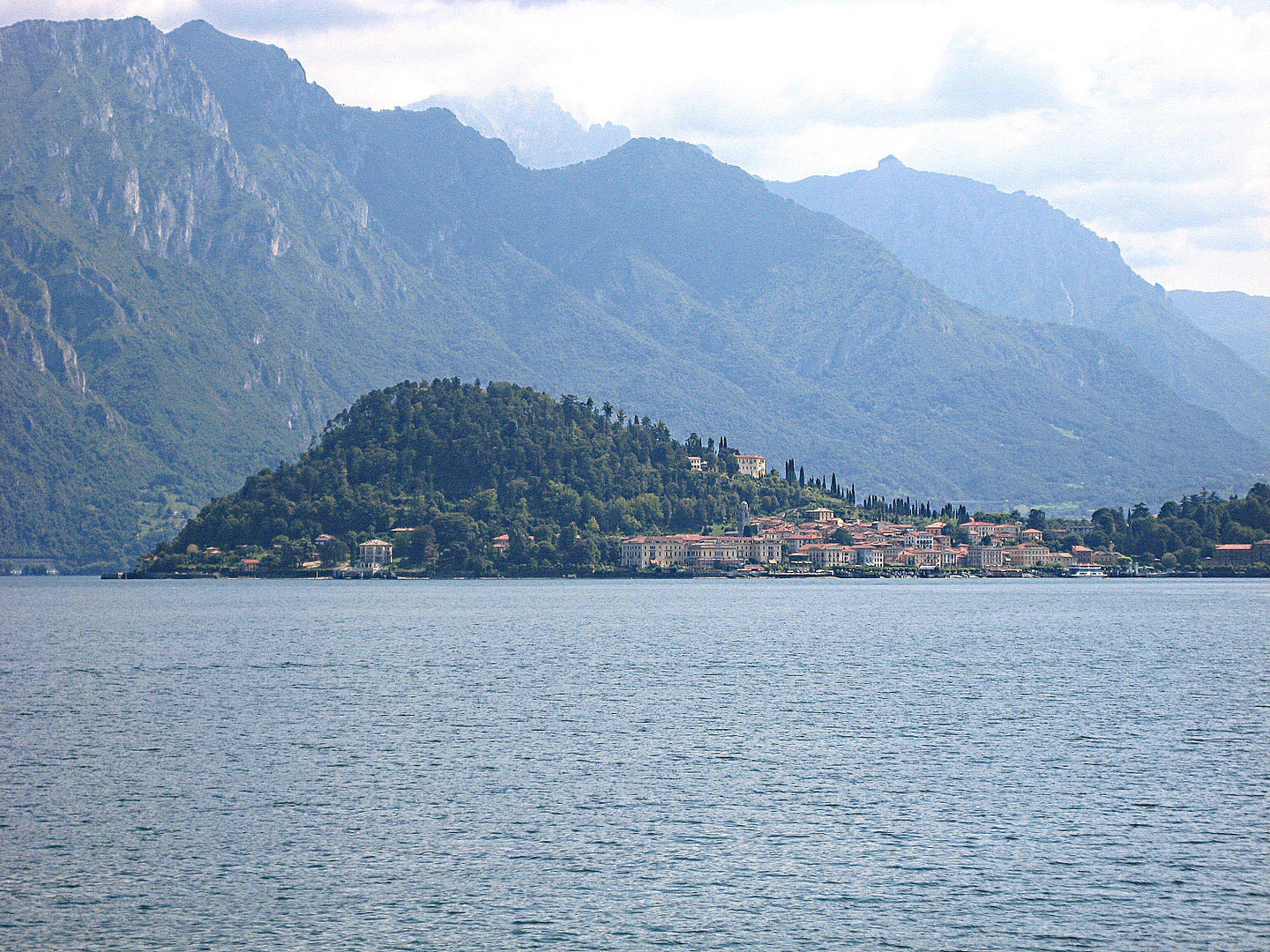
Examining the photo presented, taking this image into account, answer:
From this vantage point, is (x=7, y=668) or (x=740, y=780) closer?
(x=740, y=780)

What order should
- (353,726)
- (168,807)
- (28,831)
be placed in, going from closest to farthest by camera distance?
1. (28,831)
2. (168,807)
3. (353,726)

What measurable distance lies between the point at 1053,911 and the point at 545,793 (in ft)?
60.1

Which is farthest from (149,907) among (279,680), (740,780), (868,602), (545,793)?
(868,602)

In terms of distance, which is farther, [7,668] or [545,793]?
[7,668]

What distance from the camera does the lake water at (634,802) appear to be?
114 feet

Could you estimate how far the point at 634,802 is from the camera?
47.2m

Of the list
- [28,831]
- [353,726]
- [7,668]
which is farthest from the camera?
[7,668]

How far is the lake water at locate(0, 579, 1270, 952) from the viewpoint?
1366 inches

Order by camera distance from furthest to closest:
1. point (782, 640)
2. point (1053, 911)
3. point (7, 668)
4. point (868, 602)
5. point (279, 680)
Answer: point (868, 602) → point (782, 640) → point (7, 668) → point (279, 680) → point (1053, 911)

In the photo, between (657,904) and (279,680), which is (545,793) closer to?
(657,904)

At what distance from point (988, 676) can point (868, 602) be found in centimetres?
9296

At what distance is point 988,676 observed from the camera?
84438 mm

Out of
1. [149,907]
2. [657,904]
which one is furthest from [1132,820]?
[149,907]

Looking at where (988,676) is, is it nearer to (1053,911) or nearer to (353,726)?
(353,726)
